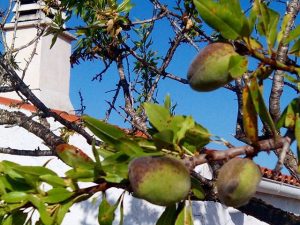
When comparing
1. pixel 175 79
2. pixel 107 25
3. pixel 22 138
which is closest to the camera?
pixel 107 25

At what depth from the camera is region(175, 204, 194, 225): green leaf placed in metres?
→ 1.10

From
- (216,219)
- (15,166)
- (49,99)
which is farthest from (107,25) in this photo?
(49,99)

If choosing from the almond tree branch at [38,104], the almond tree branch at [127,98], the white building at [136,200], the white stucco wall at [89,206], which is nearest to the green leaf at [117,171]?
the almond tree branch at [38,104]

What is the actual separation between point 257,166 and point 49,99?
12533 mm

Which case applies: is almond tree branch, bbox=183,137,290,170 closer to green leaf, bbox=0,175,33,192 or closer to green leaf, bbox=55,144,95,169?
green leaf, bbox=55,144,95,169

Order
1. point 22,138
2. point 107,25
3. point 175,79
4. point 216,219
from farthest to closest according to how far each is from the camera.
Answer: point 216,219
point 22,138
point 175,79
point 107,25

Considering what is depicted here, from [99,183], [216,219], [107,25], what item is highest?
[107,25]

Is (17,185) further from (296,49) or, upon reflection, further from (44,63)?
(44,63)

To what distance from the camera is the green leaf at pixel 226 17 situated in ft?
3.18

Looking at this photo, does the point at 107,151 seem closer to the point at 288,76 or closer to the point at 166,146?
the point at 166,146

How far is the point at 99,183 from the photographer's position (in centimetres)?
112

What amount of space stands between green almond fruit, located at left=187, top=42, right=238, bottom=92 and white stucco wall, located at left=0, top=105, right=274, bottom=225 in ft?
13.6

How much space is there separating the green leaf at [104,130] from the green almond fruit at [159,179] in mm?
114

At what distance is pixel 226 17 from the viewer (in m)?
0.96
